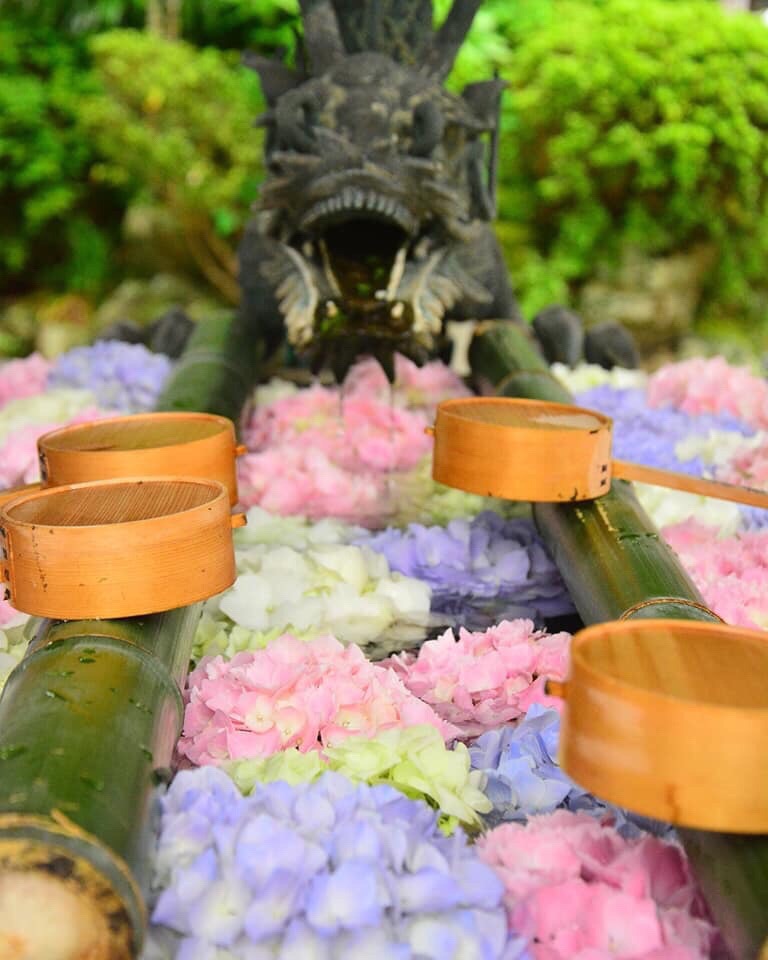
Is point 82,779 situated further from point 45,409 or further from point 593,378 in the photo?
point 593,378

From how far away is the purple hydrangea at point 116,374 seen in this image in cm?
362

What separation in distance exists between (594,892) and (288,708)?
0.58 meters

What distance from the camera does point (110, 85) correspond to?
7840 millimetres

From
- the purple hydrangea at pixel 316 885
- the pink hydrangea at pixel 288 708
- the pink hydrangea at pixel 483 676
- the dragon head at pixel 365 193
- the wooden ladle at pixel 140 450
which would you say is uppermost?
the dragon head at pixel 365 193

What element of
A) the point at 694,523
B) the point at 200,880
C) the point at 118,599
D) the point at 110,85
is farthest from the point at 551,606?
the point at 110,85

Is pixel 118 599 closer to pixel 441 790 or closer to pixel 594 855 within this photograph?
pixel 441 790

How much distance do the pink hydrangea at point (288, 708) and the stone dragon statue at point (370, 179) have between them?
1.55m

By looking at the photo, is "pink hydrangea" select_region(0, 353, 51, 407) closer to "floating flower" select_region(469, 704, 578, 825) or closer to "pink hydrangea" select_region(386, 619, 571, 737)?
"pink hydrangea" select_region(386, 619, 571, 737)

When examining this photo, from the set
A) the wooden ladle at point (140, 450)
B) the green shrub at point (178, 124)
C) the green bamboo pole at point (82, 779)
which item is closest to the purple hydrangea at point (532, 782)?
the green bamboo pole at point (82, 779)

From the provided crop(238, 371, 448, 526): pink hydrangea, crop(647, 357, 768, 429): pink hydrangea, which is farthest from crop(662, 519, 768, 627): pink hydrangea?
crop(647, 357, 768, 429): pink hydrangea

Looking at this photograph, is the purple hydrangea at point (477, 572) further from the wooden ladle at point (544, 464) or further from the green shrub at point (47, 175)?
the green shrub at point (47, 175)

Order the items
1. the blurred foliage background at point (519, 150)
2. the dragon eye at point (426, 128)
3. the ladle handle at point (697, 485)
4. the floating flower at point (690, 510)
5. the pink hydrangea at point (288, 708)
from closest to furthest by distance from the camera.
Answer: the pink hydrangea at point (288, 708) < the ladle handle at point (697, 485) < the floating flower at point (690, 510) < the dragon eye at point (426, 128) < the blurred foliage background at point (519, 150)

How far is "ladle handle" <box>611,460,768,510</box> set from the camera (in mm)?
2125

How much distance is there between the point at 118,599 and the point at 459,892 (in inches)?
27.9
